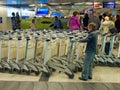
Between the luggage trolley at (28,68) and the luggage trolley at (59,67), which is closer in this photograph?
the luggage trolley at (59,67)

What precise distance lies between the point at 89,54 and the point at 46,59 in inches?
47.1

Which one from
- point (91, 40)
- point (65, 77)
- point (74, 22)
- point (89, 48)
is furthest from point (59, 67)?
point (74, 22)

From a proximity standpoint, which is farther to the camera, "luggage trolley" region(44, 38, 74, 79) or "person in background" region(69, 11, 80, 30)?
"person in background" region(69, 11, 80, 30)

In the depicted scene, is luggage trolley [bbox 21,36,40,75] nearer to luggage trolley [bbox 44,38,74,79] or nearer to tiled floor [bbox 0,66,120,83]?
tiled floor [bbox 0,66,120,83]

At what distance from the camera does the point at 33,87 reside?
617 cm

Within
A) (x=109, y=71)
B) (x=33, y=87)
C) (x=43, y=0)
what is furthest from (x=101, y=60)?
(x=43, y=0)

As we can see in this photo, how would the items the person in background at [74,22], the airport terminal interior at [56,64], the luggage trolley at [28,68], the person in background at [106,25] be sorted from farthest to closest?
1. the person in background at [106,25]
2. the person in background at [74,22]
3. the luggage trolley at [28,68]
4. the airport terminal interior at [56,64]

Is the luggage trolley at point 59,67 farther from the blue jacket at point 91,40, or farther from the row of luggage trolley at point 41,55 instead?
the blue jacket at point 91,40

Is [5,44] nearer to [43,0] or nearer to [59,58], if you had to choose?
[59,58]

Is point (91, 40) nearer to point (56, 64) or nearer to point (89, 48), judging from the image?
point (89, 48)

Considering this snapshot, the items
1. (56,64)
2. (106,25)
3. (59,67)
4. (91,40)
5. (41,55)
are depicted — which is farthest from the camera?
(106,25)

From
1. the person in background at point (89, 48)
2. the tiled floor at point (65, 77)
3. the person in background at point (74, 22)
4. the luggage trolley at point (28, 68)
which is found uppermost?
the person in background at point (74, 22)

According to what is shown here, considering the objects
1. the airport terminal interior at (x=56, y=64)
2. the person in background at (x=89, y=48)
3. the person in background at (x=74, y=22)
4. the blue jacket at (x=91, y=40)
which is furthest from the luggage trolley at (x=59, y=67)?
the person in background at (x=74, y=22)

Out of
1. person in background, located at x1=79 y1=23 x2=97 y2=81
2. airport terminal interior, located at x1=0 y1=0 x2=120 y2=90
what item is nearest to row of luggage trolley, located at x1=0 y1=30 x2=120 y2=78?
airport terminal interior, located at x1=0 y1=0 x2=120 y2=90
